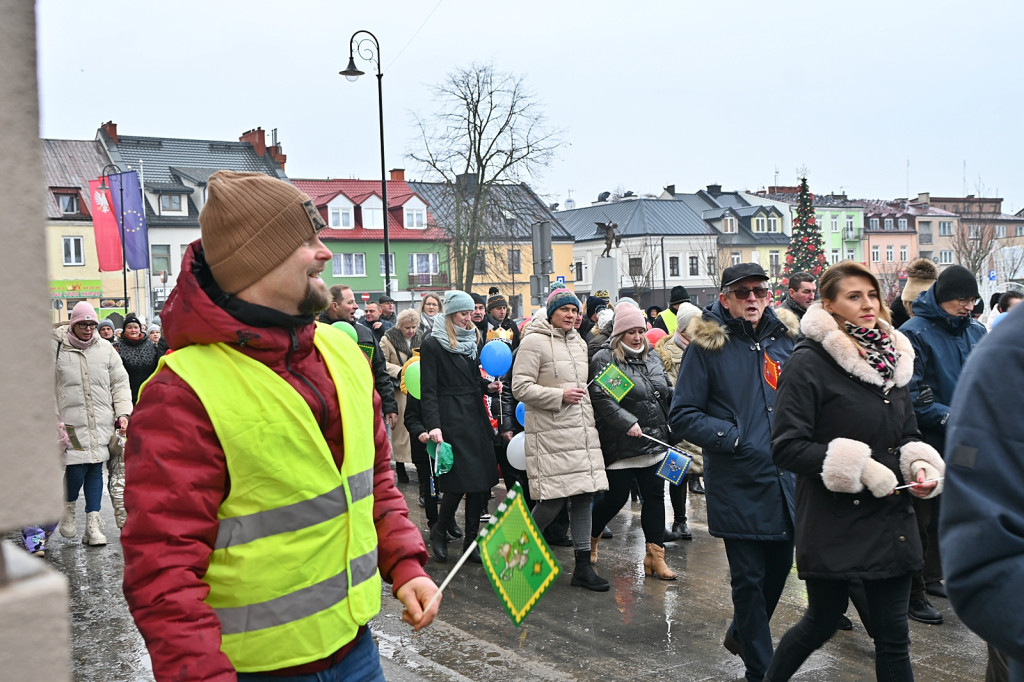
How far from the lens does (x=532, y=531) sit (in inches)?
148

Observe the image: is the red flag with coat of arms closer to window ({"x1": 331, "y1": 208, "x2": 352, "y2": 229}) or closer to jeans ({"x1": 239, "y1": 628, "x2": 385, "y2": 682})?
window ({"x1": 331, "y1": 208, "x2": 352, "y2": 229})

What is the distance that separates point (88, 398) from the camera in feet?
28.9

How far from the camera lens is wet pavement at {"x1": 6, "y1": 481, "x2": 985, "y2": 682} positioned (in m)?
5.41

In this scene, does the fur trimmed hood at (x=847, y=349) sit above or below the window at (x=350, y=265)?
below

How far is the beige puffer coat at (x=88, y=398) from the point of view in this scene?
8.71 m

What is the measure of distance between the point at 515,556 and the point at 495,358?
5.23m

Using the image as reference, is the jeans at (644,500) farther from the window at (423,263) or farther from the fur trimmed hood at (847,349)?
the window at (423,263)

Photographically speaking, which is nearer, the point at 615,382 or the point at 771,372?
the point at 771,372

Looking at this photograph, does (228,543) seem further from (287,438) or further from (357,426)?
(357,426)

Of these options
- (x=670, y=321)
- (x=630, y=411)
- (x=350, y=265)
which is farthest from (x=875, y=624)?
(x=350, y=265)

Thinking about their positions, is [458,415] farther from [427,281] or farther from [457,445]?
[427,281]

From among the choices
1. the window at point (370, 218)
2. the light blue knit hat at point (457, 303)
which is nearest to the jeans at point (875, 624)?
the light blue knit hat at point (457, 303)

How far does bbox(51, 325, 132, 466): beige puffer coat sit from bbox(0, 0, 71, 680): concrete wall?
8146 millimetres

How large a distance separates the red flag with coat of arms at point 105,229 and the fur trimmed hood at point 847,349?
3056 cm
